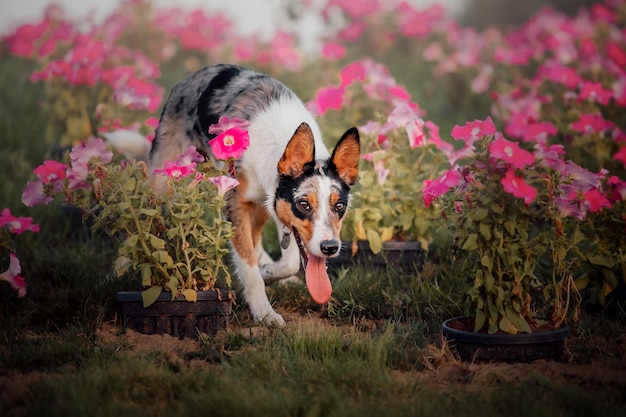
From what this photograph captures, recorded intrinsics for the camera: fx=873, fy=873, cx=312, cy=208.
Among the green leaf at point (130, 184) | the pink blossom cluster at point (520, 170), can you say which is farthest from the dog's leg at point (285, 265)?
the pink blossom cluster at point (520, 170)

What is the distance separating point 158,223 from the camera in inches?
179

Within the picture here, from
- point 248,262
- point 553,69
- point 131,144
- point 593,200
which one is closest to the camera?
point 593,200

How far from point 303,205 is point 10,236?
5.51 ft

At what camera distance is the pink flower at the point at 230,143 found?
4.51 meters

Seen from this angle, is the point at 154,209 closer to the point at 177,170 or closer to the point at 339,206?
the point at 177,170

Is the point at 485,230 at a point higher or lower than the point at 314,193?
lower

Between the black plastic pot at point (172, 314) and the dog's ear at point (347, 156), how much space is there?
93cm

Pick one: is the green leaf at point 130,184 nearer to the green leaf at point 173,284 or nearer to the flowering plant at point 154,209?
the flowering plant at point 154,209

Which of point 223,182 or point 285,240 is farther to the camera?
point 285,240

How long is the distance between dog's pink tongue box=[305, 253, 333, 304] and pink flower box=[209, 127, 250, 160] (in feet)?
2.23

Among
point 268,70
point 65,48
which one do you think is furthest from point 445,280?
point 65,48

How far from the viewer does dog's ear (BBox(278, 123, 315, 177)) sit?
466 centimetres

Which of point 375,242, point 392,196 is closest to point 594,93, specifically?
point 392,196

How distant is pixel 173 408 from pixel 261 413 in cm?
39
